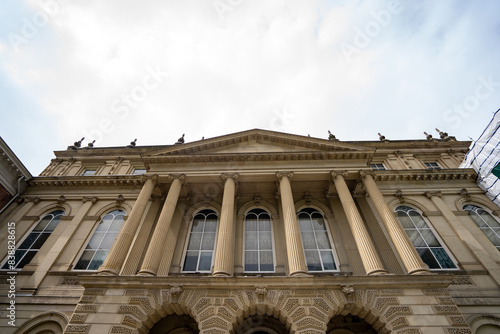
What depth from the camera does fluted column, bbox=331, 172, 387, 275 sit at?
35.0 feet

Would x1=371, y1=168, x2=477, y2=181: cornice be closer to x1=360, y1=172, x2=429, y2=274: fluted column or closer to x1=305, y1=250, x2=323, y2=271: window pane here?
x1=360, y1=172, x2=429, y2=274: fluted column

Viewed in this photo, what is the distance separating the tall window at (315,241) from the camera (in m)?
13.4

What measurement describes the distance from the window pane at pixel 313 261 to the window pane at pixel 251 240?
2879 mm

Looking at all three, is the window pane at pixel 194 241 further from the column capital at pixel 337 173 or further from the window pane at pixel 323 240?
the column capital at pixel 337 173

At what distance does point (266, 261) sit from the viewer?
13.6 metres

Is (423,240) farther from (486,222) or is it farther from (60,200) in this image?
(60,200)

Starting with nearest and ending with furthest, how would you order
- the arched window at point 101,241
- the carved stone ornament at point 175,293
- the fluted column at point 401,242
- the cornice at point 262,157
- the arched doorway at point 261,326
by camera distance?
the carved stone ornament at point 175,293
the fluted column at point 401,242
the arched doorway at point 261,326
the arched window at point 101,241
the cornice at point 262,157

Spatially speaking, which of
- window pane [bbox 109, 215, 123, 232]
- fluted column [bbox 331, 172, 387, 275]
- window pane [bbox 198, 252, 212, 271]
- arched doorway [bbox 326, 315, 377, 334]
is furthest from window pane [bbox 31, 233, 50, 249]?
fluted column [bbox 331, 172, 387, 275]

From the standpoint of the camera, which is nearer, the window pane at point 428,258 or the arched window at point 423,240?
the window pane at point 428,258

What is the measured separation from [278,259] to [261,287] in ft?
11.6

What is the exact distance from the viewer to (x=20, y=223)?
52.5ft

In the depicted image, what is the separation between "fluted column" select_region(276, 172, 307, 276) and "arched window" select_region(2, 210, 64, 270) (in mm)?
14198

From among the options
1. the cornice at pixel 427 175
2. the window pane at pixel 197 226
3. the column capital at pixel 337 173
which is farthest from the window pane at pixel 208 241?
the cornice at pixel 427 175

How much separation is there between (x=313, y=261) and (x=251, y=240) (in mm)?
3526
